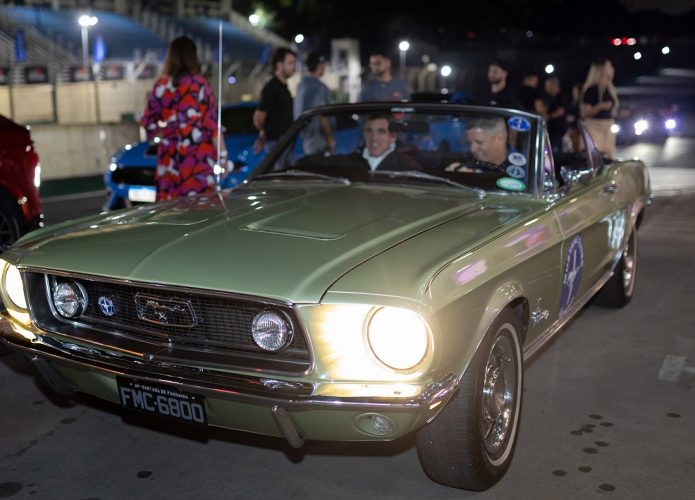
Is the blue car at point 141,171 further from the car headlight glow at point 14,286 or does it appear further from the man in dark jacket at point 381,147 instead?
the car headlight glow at point 14,286

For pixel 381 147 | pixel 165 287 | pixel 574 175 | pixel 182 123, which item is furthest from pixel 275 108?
pixel 165 287

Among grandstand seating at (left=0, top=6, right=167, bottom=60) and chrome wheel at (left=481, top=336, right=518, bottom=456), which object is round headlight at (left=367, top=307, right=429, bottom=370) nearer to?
chrome wheel at (left=481, top=336, right=518, bottom=456)

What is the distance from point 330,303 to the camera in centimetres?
321

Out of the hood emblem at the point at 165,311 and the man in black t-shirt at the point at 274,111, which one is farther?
the man in black t-shirt at the point at 274,111

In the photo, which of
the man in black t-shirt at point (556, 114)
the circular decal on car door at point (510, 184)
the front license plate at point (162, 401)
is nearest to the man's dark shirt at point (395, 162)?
the circular decal on car door at point (510, 184)

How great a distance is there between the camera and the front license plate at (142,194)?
9.70m

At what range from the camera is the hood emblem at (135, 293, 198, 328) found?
A: 3.55 metres

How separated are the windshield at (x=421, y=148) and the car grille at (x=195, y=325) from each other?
1.86m

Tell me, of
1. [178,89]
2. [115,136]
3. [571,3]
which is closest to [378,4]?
[115,136]

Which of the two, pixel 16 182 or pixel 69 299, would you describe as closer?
pixel 69 299

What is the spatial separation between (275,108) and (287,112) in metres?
0.12

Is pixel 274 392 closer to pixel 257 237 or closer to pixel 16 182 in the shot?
pixel 257 237

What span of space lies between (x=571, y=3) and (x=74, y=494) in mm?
131493

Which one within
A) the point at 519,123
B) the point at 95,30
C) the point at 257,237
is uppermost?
the point at 95,30
